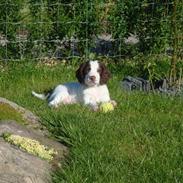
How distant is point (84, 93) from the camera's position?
9148 mm

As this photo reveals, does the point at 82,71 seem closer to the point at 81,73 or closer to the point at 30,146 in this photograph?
the point at 81,73

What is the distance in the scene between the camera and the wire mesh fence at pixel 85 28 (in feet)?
37.3

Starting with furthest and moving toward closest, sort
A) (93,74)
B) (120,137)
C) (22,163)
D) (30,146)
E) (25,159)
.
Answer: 1. (93,74)
2. (120,137)
3. (30,146)
4. (25,159)
5. (22,163)

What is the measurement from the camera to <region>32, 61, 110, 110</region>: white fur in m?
9.00

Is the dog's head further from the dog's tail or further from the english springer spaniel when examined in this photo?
the dog's tail

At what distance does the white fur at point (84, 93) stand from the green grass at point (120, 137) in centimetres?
20

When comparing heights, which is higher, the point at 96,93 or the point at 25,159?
the point at 25,159

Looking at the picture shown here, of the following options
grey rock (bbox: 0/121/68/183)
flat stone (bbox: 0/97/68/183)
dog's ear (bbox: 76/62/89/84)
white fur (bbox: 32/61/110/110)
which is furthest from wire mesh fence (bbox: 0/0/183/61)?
grey rock (bbox: 0/121/68/183)

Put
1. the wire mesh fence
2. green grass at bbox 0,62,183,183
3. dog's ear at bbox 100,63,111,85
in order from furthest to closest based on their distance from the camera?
1. the wire mesh fence
2. dog's ear at bbox 100,63,111,85
3. green grass at bbox 0,62,183,183

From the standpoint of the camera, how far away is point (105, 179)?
238 inches

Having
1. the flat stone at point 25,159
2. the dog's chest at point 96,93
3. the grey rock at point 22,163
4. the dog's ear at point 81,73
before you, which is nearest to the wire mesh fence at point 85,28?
the dog's ear at point 81,73

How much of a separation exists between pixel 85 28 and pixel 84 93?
9.19 ft

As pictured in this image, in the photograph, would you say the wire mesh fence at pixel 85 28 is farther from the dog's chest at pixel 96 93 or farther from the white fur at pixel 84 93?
the dog's chest at pixel 96 93

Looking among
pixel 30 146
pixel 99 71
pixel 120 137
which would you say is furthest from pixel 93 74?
pixel 30 146
